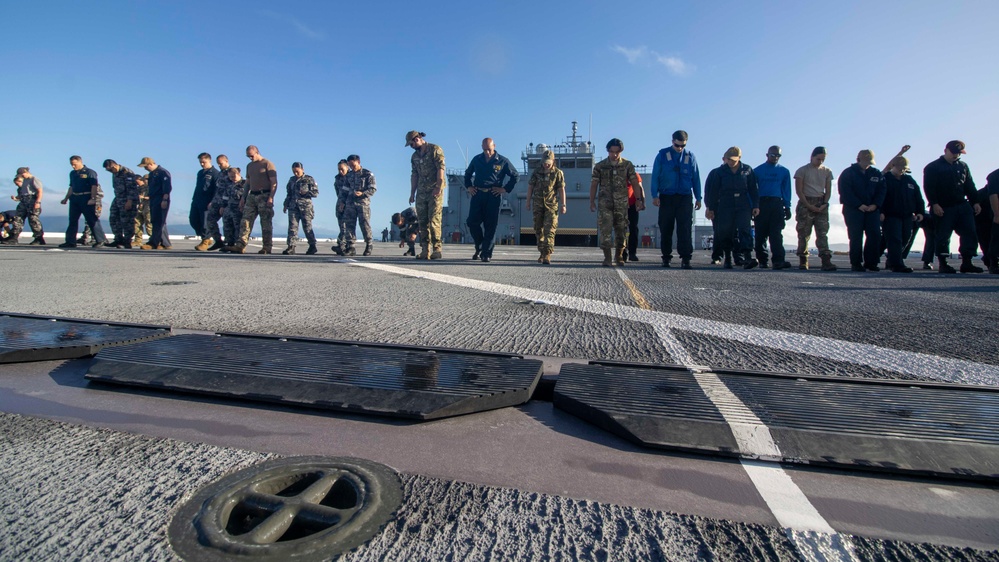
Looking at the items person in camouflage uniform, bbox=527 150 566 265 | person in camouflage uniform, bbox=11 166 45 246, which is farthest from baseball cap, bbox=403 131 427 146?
person in camouflage uniform, bbox=11 166 45 246

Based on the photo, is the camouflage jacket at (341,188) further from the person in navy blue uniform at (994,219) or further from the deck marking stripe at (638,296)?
the person in navy blue uniform at (994,219)

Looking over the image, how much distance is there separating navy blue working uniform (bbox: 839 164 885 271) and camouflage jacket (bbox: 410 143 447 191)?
580 cm

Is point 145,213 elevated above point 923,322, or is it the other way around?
point 145,213

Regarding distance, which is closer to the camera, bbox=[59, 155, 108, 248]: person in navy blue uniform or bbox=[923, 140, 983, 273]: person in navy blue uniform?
bbox=[923, 140, 983, 273]: person in navy blue uniform

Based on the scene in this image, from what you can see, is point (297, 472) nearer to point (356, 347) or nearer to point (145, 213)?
point (356, 347)

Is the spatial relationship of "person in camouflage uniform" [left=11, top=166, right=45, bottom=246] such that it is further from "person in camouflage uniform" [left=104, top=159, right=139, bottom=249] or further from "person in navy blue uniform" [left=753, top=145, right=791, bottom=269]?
"person in navy blue uniform" [left=753, top=145, right=791, bottom=269]

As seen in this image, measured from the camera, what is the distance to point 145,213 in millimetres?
12773

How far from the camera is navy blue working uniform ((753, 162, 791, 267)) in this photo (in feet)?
24.7

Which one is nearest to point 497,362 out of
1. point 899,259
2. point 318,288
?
point 318,288

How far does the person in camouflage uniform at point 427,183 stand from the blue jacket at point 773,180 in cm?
469

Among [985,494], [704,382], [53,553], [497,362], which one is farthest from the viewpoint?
[497,362]

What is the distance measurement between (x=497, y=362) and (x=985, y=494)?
1068mm

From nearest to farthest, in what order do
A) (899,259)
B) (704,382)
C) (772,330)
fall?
(704,382) < (772,330) < (899,259)

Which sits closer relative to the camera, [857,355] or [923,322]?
[857,355]
